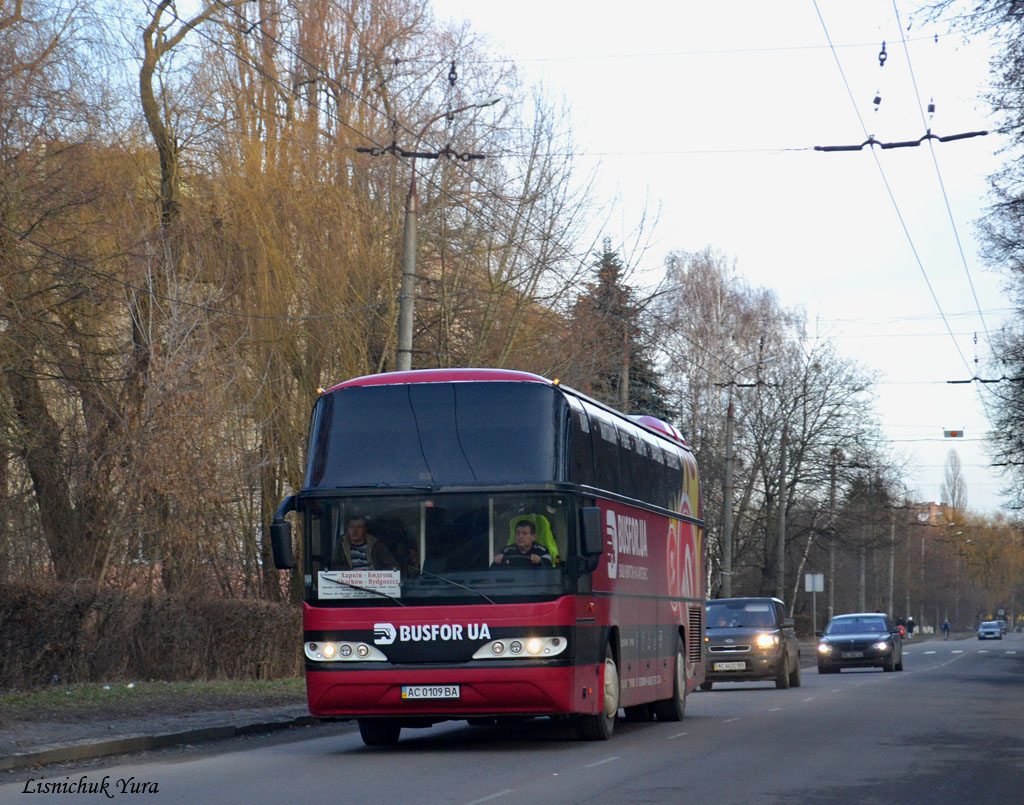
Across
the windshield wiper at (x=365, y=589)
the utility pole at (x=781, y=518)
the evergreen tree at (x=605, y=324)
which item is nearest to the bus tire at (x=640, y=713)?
the windshield wiper at (x=365, y=589)

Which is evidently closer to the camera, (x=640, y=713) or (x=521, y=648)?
(x=521, y=648)

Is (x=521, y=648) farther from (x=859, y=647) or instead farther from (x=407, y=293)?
(x=859, y=647)

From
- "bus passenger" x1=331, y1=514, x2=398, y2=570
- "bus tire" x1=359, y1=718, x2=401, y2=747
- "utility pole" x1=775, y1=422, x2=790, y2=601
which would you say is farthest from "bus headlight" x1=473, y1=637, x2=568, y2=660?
"utility pole" x1=775, y1=422, x2=790, y2=601

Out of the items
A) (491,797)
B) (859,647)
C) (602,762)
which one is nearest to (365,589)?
(602,762)

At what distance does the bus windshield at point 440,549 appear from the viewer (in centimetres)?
1364

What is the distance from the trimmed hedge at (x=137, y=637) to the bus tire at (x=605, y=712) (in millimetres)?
8494

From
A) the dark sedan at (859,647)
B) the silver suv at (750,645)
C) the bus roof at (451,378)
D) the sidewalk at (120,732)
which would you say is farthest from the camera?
the dark sedan at (859,647)

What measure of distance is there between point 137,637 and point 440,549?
1005 cm

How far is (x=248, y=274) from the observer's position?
1064 inches

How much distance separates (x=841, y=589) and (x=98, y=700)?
86.8 metres

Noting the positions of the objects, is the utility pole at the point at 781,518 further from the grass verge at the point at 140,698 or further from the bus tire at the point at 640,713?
the bus tire at the point at 640,713

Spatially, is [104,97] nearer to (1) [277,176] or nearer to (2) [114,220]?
(2) [114,220]

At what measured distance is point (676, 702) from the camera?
741 inches

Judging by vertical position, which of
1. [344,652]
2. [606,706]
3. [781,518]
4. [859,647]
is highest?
[781,518]
